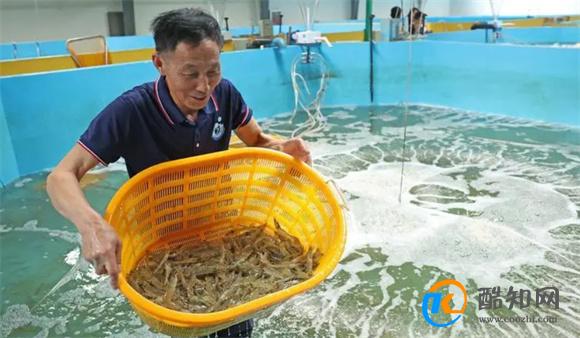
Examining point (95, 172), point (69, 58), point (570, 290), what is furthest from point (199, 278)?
point (69, 58)

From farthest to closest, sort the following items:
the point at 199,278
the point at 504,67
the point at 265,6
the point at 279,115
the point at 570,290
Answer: the point at 265,6 < the point at 279,115 < the point at 504,67 < the point at 570,290 < the point at 199,278

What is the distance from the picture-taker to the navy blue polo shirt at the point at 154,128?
3.97 feet

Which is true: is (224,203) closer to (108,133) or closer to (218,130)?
(218,130)

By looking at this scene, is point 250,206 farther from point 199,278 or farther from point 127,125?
point 127,125

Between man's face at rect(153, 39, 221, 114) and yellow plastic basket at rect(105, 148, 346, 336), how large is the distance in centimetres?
18

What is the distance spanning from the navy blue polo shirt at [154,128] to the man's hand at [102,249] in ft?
0.91

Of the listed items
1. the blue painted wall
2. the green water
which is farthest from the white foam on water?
the blue painted wall

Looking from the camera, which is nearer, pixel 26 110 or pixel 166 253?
pixel 166 253

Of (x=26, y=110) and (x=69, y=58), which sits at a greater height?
(x=69, y=58)

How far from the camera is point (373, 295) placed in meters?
2.26

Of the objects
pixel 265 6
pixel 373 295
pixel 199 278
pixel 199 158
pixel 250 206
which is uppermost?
pixel 265 6

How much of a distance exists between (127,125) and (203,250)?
477 mm

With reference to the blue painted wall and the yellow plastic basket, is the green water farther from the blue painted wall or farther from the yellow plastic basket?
the yellow plastic basket

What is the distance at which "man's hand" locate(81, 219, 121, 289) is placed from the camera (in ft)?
3.11
